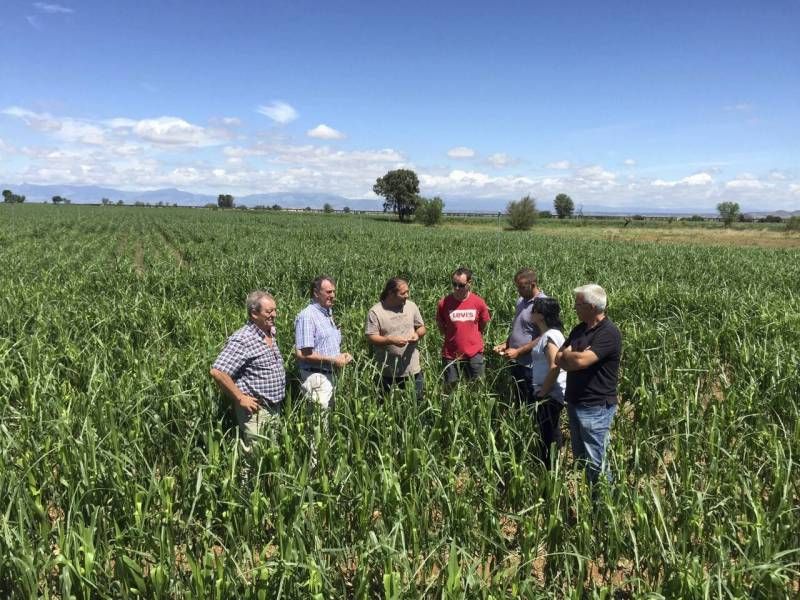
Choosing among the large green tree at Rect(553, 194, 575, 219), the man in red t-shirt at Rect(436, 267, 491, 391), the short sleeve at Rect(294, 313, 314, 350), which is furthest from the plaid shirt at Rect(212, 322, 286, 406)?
the large green tree at Rect(553, 194, 575, 219)

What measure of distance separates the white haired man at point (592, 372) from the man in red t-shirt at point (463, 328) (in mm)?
1510

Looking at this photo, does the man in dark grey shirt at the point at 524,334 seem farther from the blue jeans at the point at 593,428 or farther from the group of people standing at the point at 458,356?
the blue jeans at the point at 593,428

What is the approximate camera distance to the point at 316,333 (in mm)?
4125

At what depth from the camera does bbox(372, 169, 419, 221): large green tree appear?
84625 millimetres

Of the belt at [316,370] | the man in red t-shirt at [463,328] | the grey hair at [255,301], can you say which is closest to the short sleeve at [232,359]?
the grey hair at [255,301]

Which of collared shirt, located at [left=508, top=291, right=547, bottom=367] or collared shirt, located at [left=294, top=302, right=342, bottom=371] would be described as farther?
collared shirt, located at [left=508, top=291, right=547, bottom=367]

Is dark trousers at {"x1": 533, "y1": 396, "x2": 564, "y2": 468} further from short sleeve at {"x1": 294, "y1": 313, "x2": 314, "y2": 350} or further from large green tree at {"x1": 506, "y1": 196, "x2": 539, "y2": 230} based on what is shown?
large green tree at {"x1": 506, "y1": 196, "x2": 539, "y2": 230}

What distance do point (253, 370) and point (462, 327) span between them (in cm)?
224

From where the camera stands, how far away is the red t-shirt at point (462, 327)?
4992 millimetres

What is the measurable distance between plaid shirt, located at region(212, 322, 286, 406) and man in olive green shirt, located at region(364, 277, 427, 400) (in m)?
1.07

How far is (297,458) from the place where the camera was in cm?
320

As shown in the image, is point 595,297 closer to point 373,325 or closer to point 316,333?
point 373,325

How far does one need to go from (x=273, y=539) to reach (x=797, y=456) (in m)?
3.82

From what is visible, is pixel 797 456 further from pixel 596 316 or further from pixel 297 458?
pixel 297 458
